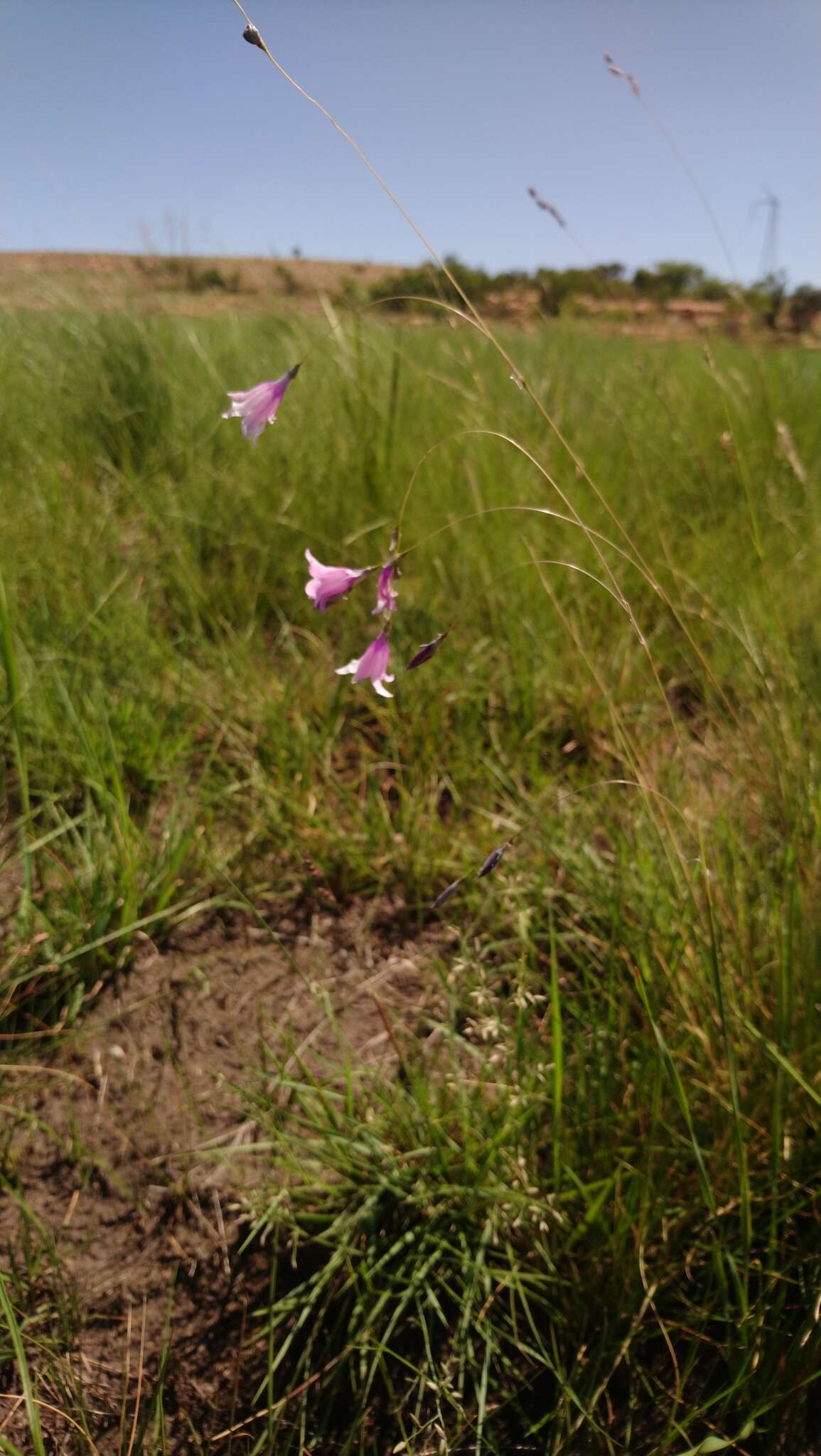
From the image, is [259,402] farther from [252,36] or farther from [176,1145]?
[176,1145]

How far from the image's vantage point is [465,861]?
1.45 meters

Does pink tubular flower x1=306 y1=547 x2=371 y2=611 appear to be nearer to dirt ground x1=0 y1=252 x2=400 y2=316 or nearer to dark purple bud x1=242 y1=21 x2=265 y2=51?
dark purple bud x1=242 y1=21 x2=265 y2=51

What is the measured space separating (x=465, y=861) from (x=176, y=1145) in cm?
61

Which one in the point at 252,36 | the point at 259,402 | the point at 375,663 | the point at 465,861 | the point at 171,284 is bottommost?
the point at 465,861

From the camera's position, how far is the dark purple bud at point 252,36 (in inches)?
27.5

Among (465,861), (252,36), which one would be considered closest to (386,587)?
(252,36)

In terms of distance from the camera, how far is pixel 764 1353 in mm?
881

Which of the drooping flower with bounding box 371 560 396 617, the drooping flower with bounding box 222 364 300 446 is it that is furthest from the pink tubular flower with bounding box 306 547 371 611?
the drooping flower with bounding box 222 364 300 446

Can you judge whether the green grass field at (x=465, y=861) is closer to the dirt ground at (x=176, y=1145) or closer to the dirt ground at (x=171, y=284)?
the dirt ground at (x=176, y=1145)

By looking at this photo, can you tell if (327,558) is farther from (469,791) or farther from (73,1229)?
(73,1229)

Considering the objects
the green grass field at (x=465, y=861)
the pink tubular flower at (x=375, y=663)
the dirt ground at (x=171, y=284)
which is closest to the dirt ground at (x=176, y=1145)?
the green grass field at (x=465, y=861)

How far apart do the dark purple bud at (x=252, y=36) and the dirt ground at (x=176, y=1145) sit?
0.87 metres

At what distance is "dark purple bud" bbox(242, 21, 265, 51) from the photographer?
70 centimetres

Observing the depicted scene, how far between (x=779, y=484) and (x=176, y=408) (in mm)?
2064
